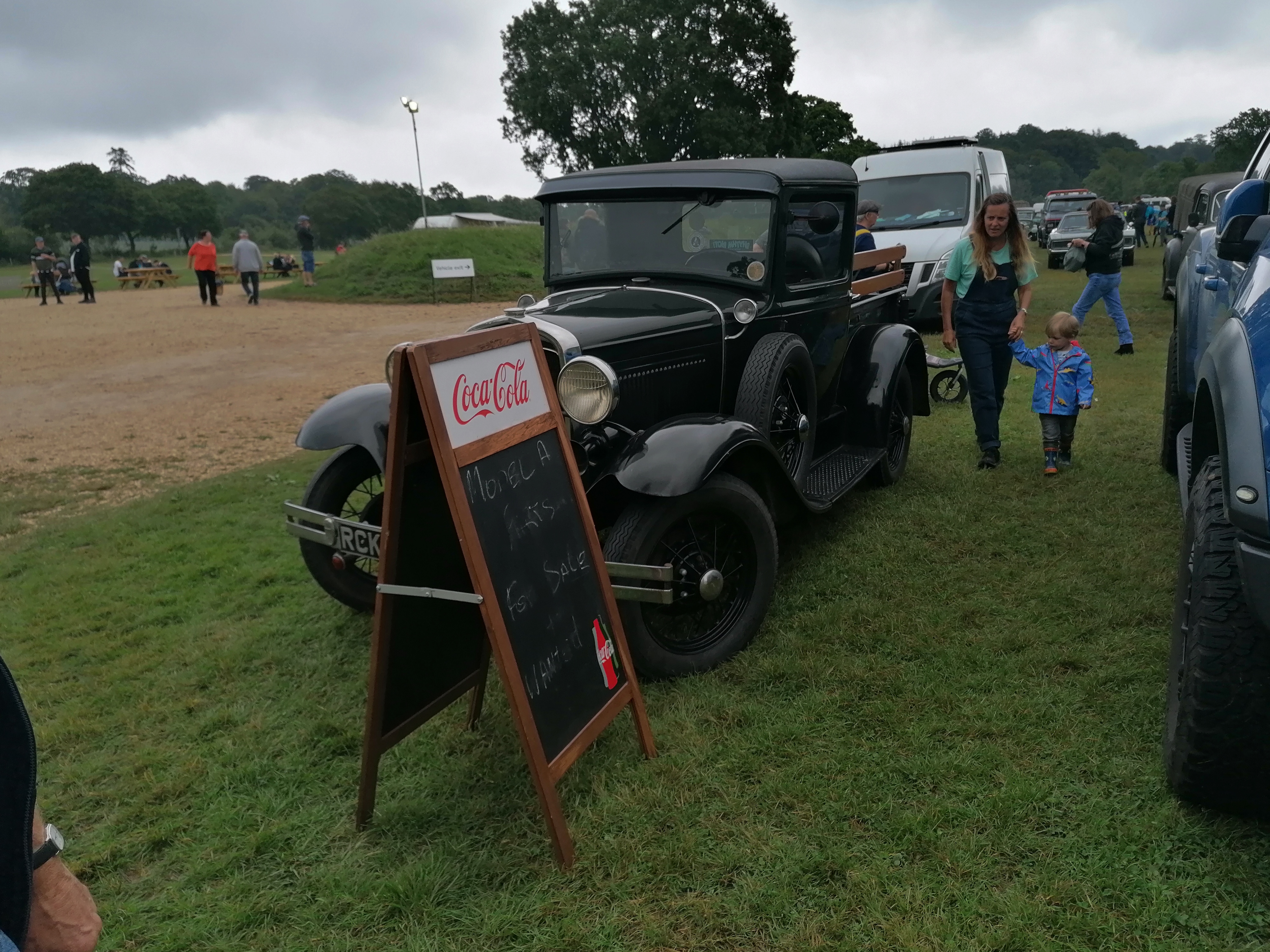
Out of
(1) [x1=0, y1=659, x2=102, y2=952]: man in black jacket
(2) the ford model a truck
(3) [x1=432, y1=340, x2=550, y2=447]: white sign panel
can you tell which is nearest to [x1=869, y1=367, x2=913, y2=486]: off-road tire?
(2) the ford model a truck

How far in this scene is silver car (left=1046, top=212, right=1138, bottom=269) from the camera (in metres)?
21.4

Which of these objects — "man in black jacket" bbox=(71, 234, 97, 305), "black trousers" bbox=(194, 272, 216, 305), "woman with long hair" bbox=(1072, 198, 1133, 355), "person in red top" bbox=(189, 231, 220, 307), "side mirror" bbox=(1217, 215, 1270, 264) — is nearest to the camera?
"side mirror" bbox=(1217, 215, 1270, 264)

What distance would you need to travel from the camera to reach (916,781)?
269 cm

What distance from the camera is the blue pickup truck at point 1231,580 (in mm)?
1964

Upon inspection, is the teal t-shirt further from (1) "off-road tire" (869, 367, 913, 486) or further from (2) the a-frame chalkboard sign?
(2) the a-frame chalkboard sign

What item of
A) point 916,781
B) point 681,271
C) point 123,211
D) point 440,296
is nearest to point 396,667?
point 916,781

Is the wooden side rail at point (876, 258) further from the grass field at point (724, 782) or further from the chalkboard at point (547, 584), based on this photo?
the chalkboard at point (547, 584)

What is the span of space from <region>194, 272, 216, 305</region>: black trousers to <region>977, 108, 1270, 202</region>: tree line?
64.6m

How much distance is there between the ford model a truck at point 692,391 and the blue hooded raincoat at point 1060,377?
33.8 inches

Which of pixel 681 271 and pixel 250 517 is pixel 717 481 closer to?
pixel 681 271

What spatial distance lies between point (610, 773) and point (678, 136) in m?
40.7

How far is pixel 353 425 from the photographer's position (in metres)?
3.74

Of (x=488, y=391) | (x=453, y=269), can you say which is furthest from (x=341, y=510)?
(x=453, y=269)

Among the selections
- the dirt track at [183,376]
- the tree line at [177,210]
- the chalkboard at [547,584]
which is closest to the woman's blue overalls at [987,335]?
the chalkboard at [547,584]
